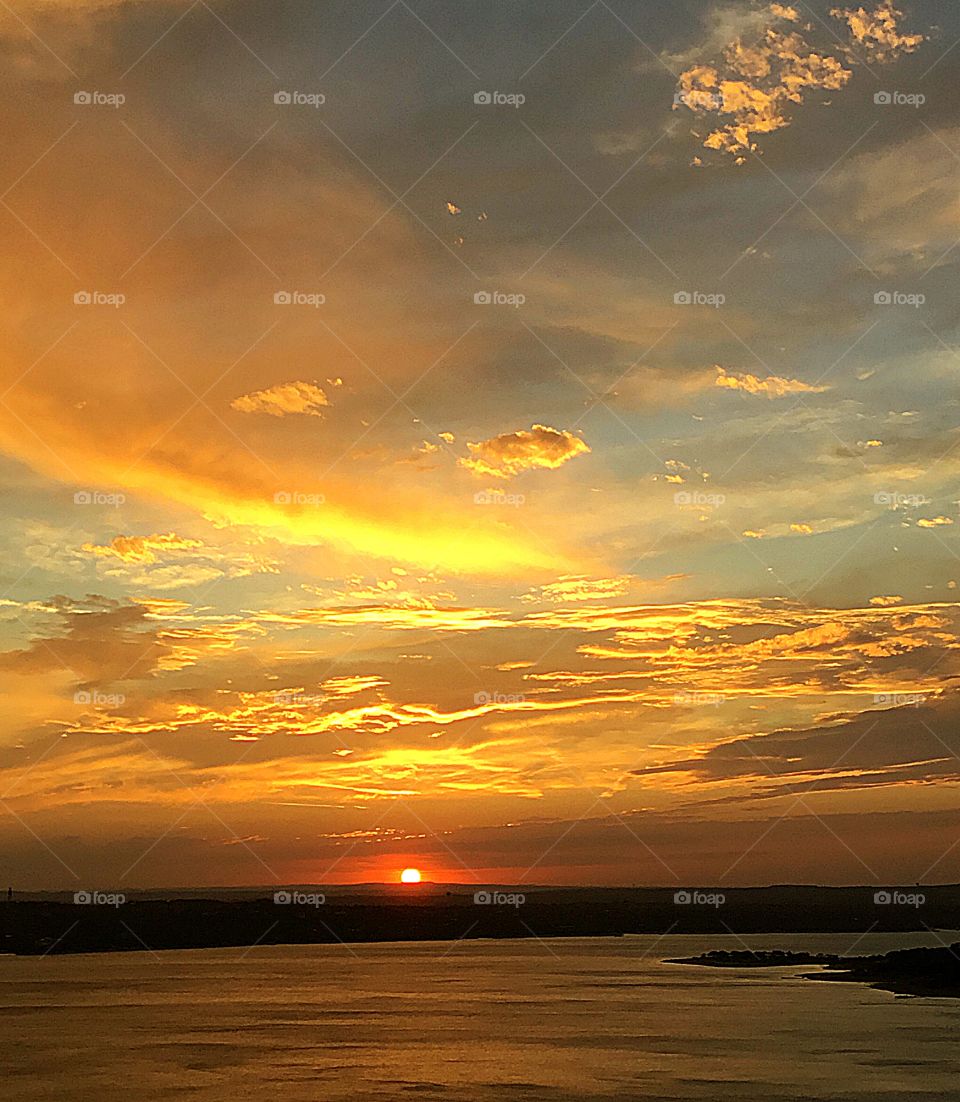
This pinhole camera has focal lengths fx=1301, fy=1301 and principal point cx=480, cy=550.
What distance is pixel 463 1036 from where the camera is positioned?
1694 inches

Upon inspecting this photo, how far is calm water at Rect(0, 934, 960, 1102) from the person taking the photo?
32500 mm

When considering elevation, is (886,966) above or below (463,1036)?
below

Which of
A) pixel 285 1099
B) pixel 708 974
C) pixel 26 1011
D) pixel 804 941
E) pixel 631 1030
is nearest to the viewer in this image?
pixel 285 1099

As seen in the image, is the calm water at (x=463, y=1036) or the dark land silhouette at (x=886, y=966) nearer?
the calm water at (x=463, y=1036)

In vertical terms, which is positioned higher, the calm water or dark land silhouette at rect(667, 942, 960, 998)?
the calm water

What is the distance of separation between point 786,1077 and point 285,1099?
13.0m

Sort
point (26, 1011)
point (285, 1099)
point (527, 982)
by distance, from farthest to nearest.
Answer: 1. point (527, 982)
2. point (26, 1011)
3. point (285, 1099)

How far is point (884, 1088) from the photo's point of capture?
3180 cm

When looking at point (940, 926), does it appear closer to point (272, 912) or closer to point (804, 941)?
point (804, 941)

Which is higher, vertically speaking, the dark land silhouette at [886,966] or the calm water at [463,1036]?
the calm water at [463,1036]

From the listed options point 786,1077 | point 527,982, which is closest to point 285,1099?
point 786,1077

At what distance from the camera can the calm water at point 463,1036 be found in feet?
107

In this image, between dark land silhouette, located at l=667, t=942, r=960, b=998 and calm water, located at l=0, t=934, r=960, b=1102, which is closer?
calm water, located at l=0, t=934, r=960, b=1102

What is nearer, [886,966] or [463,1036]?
[463,1036]
